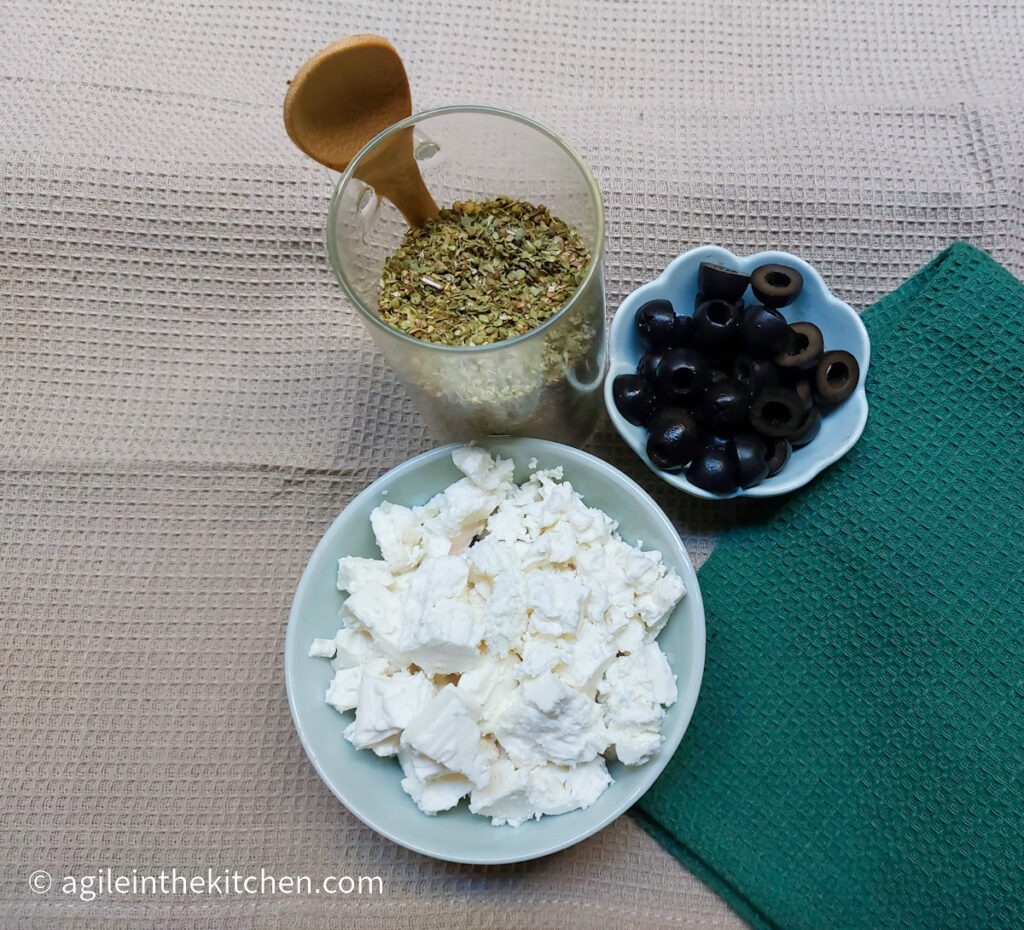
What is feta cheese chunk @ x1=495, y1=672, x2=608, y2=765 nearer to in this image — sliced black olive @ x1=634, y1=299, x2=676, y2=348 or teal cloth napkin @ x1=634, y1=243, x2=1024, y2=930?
teal cloth napkin @ x1=634, y1=243, x2=1024, y2=930

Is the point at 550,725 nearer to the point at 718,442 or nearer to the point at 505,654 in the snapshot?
the point at 505,654

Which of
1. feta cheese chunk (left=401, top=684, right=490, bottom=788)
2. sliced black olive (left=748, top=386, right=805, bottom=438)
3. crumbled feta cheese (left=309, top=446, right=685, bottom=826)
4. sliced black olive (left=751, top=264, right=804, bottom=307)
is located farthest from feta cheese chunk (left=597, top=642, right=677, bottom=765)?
sliced black olive (left=751, top=264, right=804, bottom=307)

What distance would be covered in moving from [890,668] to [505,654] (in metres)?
0.33

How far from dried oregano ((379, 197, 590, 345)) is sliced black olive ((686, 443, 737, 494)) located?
192mm

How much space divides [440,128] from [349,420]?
0.30 metres

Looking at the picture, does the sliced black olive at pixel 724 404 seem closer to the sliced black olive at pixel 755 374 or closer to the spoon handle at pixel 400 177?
the sliced black olive at pixel 755 374

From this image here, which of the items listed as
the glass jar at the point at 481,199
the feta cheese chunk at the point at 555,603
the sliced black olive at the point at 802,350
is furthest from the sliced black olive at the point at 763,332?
the feta cheese chunk at the point at 555,603

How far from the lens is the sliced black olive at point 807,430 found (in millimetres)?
721

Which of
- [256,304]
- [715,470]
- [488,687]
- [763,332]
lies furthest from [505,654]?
[256,304]

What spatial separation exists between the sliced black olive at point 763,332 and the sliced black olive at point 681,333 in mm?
43

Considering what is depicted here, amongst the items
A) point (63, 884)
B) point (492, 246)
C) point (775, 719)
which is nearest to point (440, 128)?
point (492, 246)

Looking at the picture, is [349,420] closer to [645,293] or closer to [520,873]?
[645,293]

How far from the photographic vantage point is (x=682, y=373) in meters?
0.70

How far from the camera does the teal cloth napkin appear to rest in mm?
683
